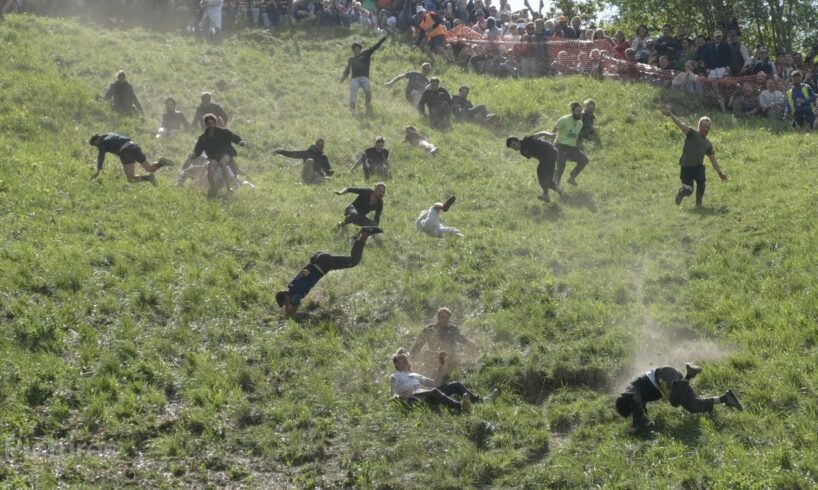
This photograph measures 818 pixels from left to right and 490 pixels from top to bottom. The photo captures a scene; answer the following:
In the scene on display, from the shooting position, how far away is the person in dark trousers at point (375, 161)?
2470cm

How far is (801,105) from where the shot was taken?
87.5 ft

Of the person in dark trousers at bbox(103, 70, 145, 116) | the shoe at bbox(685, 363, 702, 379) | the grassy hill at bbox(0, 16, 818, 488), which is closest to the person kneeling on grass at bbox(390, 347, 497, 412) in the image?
the grassy hill at bbox(0, 16, 818, 488)

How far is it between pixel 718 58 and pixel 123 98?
15190 millimetres

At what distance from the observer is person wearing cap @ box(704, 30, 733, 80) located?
29.3 metres

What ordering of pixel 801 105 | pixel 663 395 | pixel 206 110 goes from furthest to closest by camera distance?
pixel 801 105 → pixel 206 110 → pixel 663 395

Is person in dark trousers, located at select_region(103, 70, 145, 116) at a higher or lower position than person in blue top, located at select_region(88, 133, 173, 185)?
higher

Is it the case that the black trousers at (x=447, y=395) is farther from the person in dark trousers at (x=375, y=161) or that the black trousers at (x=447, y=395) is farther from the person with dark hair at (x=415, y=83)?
the person with dark hair at (x=415, y=83)

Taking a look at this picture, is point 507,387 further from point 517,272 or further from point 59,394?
point 59,394

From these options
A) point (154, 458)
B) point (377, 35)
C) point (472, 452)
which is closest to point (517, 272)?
point (472, 452)

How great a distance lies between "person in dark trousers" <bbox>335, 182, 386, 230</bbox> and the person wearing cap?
12311mm

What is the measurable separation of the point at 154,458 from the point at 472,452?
395 cm

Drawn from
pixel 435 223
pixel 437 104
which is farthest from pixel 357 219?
pixel 437 104

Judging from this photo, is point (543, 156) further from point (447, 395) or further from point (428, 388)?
point (447, 395)

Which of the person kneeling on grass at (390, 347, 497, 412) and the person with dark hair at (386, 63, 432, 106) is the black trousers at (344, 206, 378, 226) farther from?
the person with dark hair at (386, 63, 432, 106)
